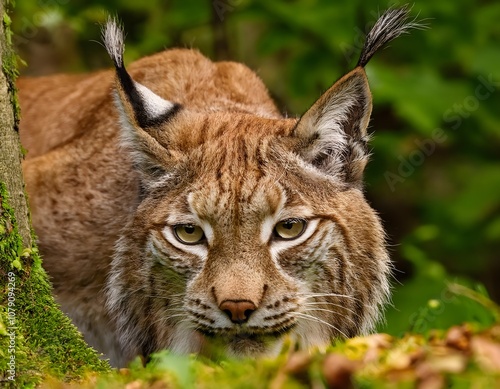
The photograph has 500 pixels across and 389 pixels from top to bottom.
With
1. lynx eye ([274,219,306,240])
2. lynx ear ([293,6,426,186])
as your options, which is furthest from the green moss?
lynx ear ([293,6,426,186])

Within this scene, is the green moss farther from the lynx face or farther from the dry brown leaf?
the dry brown leaf

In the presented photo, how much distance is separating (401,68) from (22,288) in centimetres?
593

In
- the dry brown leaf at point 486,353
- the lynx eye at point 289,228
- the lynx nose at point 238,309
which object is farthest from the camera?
the lynx eye at point 289,228

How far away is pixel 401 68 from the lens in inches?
350

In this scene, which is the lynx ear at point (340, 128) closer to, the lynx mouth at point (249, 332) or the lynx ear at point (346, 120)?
the lynx ear at point (346, 120)

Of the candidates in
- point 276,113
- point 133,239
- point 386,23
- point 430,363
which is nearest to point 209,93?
point 276,113

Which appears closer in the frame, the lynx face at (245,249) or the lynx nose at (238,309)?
the lynx nose at (238,309)

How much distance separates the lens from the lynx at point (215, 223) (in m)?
4.05

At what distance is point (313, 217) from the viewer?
429 cm

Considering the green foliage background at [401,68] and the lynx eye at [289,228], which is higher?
the green foliage background at [401,68]

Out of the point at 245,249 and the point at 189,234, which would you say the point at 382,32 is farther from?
the point at 189,234

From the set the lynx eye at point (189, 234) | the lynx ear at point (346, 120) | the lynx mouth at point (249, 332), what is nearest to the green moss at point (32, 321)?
the lynx mouth at point (249, 332)

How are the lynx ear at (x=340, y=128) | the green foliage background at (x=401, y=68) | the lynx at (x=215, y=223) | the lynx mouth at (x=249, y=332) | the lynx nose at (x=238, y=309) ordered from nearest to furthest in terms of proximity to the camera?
1. the lynx nose at (x=238, y=309)
2. the lynx mouth at (x=249, y=332)
3. the lynx at (x=215, y=223)
4. the lynx ear at (x=340, y=128)
5. the green foliage background at (x=401, y=68)

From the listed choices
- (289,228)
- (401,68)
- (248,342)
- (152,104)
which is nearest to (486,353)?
(248,342)
